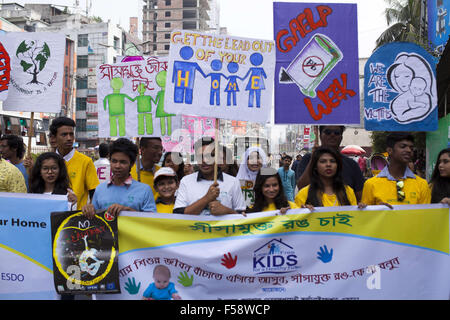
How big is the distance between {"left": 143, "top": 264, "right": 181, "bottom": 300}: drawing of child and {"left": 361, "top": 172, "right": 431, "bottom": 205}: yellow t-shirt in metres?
1.84

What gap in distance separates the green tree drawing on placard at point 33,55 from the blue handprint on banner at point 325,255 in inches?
135

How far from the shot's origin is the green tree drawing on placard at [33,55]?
4.65 metres

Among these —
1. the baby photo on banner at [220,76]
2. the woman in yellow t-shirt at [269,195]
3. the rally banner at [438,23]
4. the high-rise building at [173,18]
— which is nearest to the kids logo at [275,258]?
the woman in yellow t-shirt at [269,195]

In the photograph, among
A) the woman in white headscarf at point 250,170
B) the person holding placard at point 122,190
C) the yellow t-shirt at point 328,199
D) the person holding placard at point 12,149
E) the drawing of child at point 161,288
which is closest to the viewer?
the drawing of child at point 161,288

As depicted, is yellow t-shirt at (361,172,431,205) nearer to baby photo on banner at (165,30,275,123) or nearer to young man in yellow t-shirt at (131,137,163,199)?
baby photo on banner at (165,30,275,123)

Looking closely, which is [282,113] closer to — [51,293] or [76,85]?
[51,293]

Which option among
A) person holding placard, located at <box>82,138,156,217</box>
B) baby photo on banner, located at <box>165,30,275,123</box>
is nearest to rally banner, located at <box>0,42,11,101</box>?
person holding placard, located at <box>82,138,156,217</box>

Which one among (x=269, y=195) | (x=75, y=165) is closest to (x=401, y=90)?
(x=269, y=195)

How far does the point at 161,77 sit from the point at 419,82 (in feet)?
9.44

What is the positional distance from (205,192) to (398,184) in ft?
5.56

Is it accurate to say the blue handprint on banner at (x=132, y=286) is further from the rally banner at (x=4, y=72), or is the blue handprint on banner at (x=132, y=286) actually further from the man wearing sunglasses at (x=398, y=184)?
the rally banner at (x=4, y=72)

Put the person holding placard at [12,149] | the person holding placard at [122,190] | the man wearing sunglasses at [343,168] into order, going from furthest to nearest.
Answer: the person holding placard at [12,149] < the man wearing sunglasses at [343,168] < the person holding placard at [122,190]

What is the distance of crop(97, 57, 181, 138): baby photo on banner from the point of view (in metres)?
5.12

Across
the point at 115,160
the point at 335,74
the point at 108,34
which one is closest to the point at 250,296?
the point at 115,160
